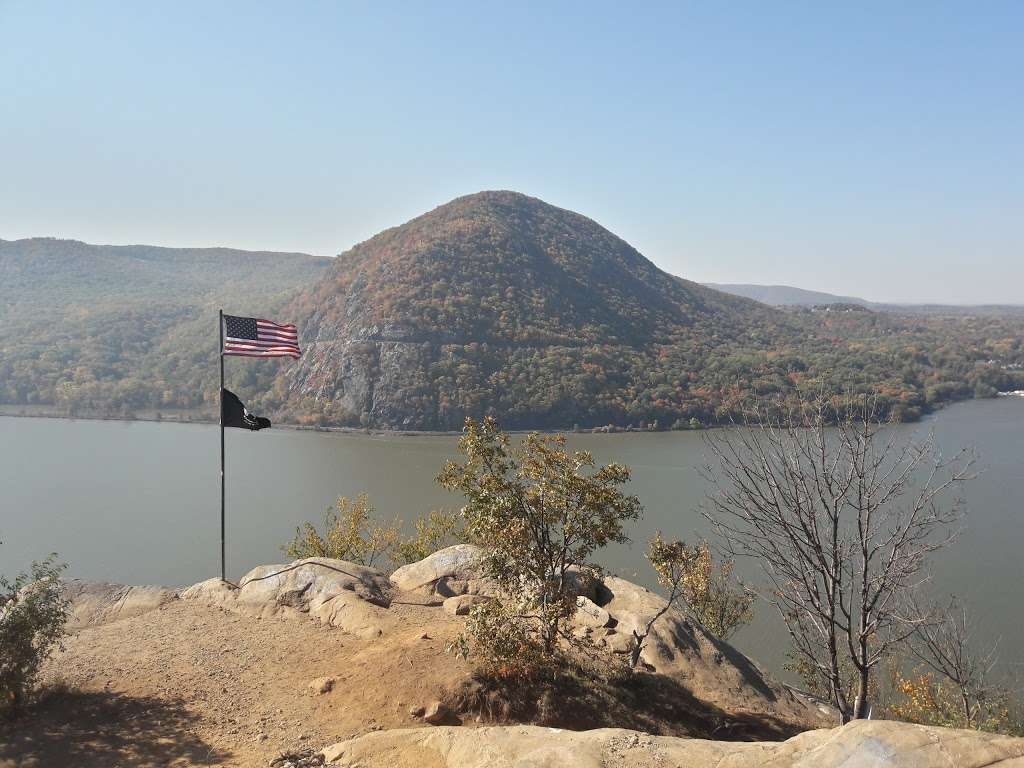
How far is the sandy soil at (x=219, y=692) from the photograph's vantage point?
781cm

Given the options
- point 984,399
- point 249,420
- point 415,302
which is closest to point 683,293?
point 984,399

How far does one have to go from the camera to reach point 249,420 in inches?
545

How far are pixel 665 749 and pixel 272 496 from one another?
1407 inches

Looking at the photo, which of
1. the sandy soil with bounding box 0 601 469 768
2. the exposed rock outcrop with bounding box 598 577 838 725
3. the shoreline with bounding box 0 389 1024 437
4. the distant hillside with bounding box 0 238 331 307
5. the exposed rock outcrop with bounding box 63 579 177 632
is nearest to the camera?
the sandy soil with bounding box 0 601 469 768

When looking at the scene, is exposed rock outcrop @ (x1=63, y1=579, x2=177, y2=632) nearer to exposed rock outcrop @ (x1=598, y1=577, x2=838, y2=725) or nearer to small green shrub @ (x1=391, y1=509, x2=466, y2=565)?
small green shrub @ (x1=391, y1=509, x2=466, y2=565)

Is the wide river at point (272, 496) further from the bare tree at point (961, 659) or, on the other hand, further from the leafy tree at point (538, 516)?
the leafy tree at point (538, 516)

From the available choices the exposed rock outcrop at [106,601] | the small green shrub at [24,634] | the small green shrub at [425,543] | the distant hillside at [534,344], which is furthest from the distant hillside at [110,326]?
the small green shrub at [24,634]

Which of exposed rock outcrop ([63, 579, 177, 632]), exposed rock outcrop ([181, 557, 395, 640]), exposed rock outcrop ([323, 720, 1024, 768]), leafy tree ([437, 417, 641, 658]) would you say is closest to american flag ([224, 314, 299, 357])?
A: exposed rock outcrop ([181, 557, 395, 640])

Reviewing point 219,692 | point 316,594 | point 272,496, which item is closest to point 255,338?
point 316,594

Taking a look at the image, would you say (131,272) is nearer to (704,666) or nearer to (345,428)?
(345,428)

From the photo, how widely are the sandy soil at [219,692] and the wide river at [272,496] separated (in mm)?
11492

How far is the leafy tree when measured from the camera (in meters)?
9.22

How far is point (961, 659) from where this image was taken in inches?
606

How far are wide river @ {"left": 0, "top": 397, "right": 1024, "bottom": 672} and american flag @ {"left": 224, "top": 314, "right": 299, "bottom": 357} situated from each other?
44.5 ft
